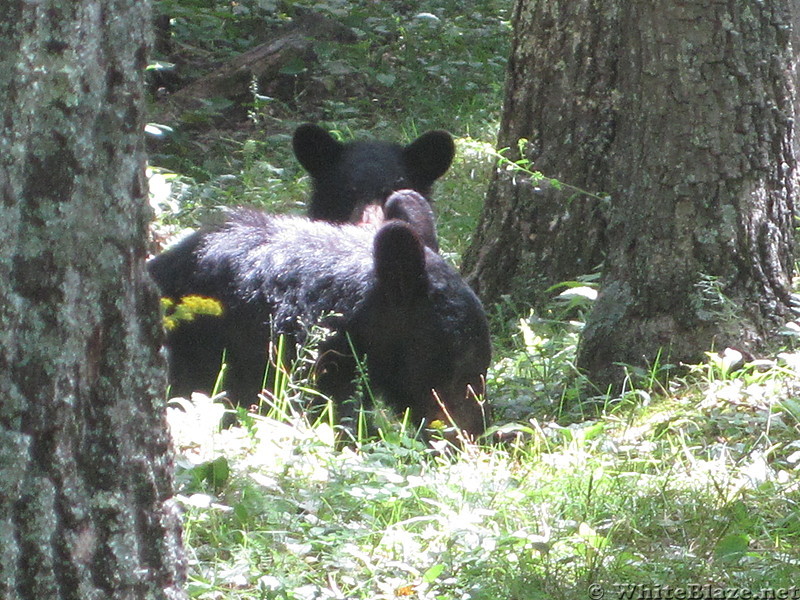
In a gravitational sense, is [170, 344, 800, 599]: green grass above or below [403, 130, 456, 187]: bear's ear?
below

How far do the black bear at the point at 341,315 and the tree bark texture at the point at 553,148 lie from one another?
1.94 metres

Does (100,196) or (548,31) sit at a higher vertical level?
(548,31)

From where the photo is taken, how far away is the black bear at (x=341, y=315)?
5.33 metres

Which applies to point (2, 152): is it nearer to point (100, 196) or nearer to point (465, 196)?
point (100, 196)

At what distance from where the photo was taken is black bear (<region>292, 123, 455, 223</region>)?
736 cm

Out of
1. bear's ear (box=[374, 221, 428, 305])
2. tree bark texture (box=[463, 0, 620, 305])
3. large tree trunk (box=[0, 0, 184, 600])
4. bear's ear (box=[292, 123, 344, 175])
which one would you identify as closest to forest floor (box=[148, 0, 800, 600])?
tree bark texture (box=[463, 0, 620, 305])

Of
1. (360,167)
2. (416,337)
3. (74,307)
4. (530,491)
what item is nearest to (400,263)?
(416,337)

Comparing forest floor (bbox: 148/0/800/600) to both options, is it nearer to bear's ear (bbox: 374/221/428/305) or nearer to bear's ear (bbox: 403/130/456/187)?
bear's ear (bbox: 374/221/428/305)

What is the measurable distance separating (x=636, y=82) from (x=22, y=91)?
3.96m

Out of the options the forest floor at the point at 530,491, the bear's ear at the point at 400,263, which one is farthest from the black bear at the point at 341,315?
the forest floor at the point at 530,491

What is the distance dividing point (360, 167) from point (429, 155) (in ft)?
1.66

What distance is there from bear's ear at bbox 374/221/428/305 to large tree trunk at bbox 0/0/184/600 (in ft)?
8.61

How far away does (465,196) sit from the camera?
9.73m

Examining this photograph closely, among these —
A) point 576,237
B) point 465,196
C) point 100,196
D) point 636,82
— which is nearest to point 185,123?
point 465,196
